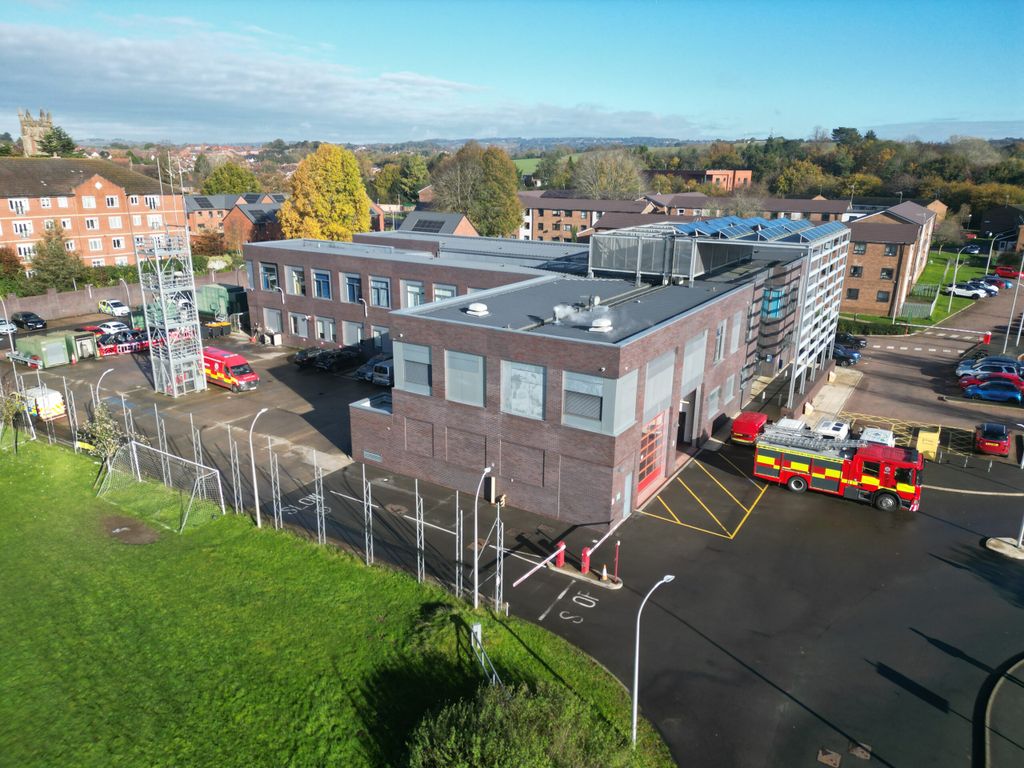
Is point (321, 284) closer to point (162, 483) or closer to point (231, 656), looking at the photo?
point (162, 483)

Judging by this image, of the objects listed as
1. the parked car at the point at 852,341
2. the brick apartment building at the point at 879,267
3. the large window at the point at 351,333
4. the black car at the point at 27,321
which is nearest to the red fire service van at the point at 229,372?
the large window at the point at 351,333

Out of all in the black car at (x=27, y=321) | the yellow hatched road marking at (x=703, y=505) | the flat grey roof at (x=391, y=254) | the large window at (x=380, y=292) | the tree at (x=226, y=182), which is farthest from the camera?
the tree at (x=226, y=182)

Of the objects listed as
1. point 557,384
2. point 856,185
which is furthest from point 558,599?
point 856,185

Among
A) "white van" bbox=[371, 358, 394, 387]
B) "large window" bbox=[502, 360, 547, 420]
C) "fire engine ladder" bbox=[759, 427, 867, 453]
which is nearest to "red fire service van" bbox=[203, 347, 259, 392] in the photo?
"white van" bbox=[371, 358, 394, 387]

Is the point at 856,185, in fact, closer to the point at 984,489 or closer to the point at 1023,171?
the point at 1023,171

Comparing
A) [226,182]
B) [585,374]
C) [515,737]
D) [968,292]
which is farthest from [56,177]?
[968,292]

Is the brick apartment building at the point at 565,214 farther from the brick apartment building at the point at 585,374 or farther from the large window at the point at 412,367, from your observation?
the large window at the point at 412,367
